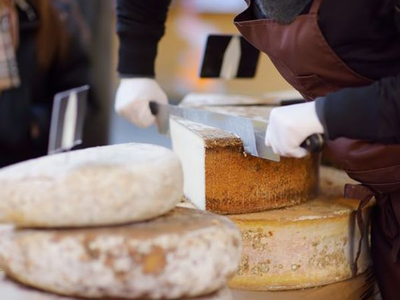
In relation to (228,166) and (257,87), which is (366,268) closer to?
(228,166)

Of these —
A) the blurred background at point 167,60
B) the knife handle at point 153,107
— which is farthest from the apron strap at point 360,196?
the blurred background at point 167,60

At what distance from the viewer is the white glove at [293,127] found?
0.93m

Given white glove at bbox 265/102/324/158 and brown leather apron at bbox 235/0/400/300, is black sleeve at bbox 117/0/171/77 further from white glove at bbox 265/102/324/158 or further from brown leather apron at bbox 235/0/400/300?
white glove at bbox 265/102/324/158

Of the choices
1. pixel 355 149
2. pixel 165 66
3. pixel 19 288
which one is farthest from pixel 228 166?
pixel 165 66

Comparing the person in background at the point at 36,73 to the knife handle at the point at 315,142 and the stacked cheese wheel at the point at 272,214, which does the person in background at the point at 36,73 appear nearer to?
the stacked cheese wheel at the point at 272,214

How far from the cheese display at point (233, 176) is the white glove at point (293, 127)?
5.6 inches

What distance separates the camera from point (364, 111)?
892 millimetres

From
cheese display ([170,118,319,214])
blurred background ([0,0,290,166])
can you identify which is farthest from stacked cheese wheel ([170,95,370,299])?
blurred background ([0,0,290,166])

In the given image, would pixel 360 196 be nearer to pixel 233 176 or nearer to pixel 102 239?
pixel 233 176

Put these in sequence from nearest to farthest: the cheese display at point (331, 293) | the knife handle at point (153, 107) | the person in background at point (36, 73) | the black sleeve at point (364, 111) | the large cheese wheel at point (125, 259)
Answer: the large cheese wheel at point (125, 259) < the black sleeve at point (364, 111) < the cheese display at point (331, 293) < the knife handle at point (153, 107) < the person in background at point (36, 73)

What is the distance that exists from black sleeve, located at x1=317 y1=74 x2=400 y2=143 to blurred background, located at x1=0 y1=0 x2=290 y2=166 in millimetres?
1386

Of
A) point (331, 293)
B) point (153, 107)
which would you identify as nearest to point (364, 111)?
point (331, 293)

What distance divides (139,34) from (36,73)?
2.94ft

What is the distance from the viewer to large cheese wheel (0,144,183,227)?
75 centimetres
